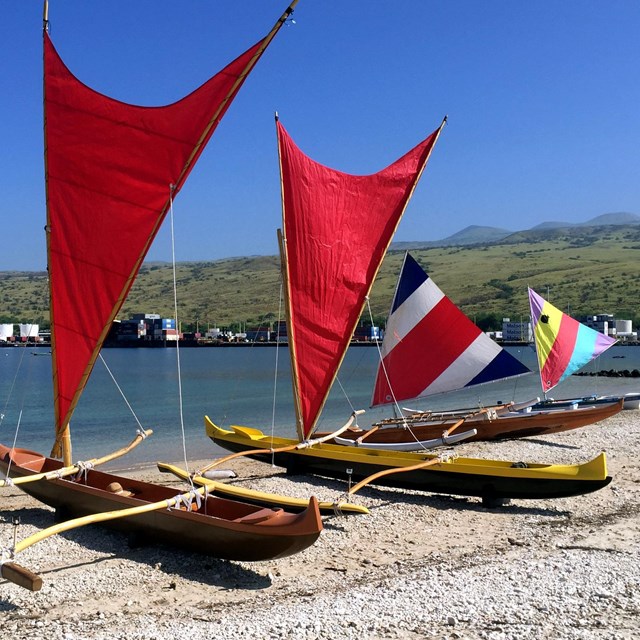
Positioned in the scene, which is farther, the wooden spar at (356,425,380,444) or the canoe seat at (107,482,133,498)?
the wooden spar at (356,425,380,444)

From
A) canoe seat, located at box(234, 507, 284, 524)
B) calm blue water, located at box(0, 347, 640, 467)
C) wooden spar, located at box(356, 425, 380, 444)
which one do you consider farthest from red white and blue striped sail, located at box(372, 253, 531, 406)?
canoe seat, located at box(234, 507, 284, 524)

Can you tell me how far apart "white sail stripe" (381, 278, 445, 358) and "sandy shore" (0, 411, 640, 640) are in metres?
8.01

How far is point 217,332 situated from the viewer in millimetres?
166750

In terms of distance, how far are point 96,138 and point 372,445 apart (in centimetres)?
1078

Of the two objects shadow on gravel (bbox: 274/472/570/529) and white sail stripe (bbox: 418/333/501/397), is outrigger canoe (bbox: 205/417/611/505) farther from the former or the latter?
white sail stripe (bbox: 418/333/501/397)

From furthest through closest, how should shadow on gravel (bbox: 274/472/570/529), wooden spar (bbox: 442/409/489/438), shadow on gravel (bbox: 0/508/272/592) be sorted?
1. wooden spar (bbox: 442/409/489/438)
2. shadow on gravel (bbox: 274/472/570/529)
3. shadow on gravel (bbox: 0/508/272/592)

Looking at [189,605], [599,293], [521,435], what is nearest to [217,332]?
[599,293]

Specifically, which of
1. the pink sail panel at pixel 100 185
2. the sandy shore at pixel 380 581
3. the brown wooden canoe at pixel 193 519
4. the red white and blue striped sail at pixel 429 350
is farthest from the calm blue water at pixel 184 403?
the sandy shore at pixel 380 581

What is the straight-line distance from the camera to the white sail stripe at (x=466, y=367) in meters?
24.2

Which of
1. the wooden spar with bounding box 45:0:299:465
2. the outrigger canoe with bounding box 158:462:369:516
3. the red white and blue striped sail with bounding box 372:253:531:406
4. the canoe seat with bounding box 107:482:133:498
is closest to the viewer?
the outrigger canoe with bounding box 158:462:369:516

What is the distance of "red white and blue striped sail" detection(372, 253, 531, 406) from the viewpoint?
79.1 ft

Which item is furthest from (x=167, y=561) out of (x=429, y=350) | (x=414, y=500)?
(x=429, y=350)

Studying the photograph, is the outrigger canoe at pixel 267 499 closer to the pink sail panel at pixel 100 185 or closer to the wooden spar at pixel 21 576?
the pink sail panel at pixel 100 185

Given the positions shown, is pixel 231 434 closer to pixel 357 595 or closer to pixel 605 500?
pixel 605 500
